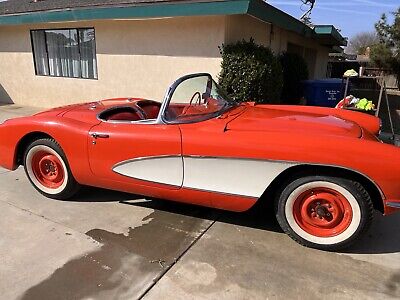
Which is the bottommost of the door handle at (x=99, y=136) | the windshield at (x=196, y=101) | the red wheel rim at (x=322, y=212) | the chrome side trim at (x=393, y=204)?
the red wheel rim at (x=322, y=212)

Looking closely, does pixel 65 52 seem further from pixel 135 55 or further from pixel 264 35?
pixel 264 35

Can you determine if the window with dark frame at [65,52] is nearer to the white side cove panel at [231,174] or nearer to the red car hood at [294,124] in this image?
the red car hood at [294,124]

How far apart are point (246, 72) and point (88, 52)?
5053 millimetres

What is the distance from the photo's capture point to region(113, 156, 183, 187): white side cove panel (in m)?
3.16

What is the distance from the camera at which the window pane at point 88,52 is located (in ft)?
31.1

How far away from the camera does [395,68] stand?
2377cm

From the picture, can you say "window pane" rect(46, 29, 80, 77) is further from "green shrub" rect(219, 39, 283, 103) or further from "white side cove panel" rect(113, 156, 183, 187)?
"white side cove panel" rect(113, 156, 183, 187)

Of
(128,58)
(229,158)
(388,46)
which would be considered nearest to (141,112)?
(229,158)

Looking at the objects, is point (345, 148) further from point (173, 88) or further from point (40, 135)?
point (40, 135)

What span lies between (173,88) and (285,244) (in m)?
1.80

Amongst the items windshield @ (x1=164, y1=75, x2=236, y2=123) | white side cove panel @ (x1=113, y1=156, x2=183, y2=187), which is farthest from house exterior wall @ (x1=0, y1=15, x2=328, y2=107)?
white side cove panel @ (x1=113, y1=156, x2=183, y2=187)

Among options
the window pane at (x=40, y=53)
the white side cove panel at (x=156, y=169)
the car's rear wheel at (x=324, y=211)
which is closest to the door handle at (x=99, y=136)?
the white side cove panel at (x=156, y=169)

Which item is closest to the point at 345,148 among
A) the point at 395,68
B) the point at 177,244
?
the point at 177,244

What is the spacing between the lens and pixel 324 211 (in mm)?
2914
